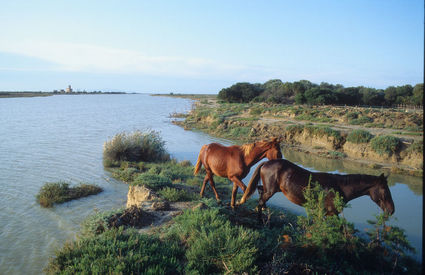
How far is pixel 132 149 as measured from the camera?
14.9 m

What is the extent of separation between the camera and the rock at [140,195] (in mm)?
7863

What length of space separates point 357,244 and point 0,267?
6.59m

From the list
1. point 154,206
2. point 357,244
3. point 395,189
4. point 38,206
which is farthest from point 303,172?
point 395,189

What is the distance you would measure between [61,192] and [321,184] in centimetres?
853

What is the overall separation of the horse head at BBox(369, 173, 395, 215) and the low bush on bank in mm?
8973

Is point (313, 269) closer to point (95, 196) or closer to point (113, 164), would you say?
point (95, 196)

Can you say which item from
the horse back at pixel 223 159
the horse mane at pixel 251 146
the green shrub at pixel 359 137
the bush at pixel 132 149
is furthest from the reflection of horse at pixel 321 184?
the green shrub at pixel 359 137

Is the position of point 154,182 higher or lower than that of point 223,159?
lower

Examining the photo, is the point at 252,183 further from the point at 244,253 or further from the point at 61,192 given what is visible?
the point at 61,192

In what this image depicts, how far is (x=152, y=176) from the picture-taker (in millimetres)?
9500

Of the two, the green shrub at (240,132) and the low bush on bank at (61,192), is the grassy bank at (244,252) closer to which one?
the low bush on bank at (61,192)

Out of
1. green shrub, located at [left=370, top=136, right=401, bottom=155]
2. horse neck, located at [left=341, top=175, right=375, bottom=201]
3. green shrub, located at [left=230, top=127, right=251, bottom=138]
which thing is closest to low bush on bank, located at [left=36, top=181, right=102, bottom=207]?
horse neck, located at [left=341, top=175, right=375, bottom=201]

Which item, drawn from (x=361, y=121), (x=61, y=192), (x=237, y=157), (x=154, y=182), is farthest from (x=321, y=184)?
(x=361, y=121)

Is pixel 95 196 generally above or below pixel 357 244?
below
